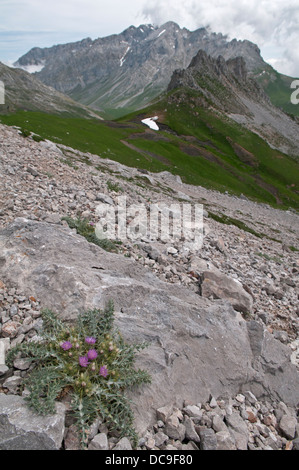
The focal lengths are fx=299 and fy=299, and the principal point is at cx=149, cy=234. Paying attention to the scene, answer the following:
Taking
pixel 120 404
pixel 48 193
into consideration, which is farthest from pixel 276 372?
pixel 48 193

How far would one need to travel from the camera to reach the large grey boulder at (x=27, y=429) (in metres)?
4.36

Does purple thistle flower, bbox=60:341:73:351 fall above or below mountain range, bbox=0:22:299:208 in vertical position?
below

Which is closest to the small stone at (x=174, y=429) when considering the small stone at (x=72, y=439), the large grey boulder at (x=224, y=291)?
the small stone at (x=72, y=439)

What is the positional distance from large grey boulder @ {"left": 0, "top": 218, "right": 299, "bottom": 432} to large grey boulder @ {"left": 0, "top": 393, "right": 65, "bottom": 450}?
1434 mm

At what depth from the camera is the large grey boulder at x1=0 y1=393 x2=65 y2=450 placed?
4359 millimetres

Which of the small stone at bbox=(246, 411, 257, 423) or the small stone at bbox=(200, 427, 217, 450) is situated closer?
the small stone at bbox=(200, 427, 217, 450)

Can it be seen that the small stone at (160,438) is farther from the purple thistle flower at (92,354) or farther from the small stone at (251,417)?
the small stone at (251,417)

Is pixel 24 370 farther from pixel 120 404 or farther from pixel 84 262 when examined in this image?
pixel 84 262

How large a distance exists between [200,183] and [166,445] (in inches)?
2466

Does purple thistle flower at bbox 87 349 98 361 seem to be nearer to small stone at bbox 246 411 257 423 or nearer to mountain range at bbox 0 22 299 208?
small stone at bbox 246 411 257 423

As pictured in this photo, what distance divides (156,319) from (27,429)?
3.77 m

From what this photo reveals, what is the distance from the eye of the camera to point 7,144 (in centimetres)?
1886

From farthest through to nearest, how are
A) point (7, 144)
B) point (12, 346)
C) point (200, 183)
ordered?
point (200, 183) < point (7, 144) < point (12, 346)

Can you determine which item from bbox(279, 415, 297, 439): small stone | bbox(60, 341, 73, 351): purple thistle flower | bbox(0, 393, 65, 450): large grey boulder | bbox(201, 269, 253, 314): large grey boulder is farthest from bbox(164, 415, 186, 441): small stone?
bbox(201, 269, 253, 314): large grey boulder
